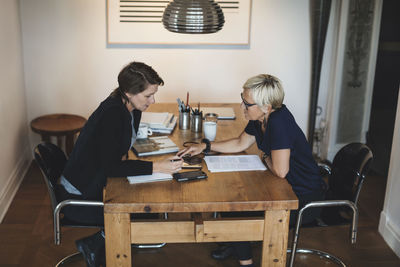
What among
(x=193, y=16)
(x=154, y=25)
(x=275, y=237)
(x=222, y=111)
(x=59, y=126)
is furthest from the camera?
(x=154, y=25)

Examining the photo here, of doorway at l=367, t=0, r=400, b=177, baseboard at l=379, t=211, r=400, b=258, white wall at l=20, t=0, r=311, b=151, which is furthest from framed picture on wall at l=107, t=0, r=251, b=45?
baseboard at l=379, t=211, r=400, b=258

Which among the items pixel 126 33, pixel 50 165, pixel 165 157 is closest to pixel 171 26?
pixel 165 157

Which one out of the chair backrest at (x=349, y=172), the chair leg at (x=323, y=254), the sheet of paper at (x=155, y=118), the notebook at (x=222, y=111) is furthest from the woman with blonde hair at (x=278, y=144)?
the notebook at (x=222, y=111)

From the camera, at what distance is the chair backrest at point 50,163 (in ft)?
8.28

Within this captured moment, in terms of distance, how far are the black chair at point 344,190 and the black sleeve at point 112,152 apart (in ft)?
2.86

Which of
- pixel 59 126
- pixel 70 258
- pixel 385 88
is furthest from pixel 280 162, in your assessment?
pixel 385 88

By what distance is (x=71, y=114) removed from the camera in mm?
4609

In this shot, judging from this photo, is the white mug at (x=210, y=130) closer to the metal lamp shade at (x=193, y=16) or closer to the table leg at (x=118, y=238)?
the metal lamp shade at (x=193, y=16)

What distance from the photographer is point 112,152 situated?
2.37 metres

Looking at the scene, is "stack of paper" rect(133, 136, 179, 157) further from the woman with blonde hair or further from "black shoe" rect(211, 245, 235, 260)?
"black shoe" rect(211, 245, 235, 260)

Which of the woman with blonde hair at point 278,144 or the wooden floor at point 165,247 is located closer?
the woman with blonde hair at point 278,144

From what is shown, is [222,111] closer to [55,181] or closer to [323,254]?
[323,254]

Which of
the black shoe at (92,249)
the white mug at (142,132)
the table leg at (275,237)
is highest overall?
the white mug at (142,132)

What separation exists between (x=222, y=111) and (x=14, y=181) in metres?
1.86
